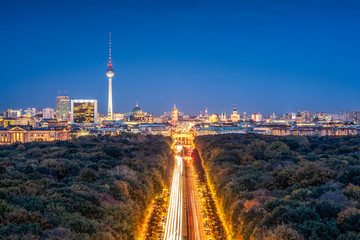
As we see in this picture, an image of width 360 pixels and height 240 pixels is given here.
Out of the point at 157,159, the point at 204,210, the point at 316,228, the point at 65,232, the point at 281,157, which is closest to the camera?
the point at 65,232

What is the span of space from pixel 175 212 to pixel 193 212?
1.80 metres

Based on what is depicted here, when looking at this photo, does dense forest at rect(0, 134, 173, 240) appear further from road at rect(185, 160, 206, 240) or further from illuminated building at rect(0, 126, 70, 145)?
illuminated building at rect(0, 126, 70, 145)

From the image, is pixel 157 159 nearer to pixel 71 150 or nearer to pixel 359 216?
pixel 71 150

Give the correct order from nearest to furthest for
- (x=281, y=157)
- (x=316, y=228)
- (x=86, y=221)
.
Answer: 1. (x=316, y=228)
2. (x=86, y=221)
3. (x=281, y=157)

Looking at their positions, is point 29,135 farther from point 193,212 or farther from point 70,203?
point 70,203

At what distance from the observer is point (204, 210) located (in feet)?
126

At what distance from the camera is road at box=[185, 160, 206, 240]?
31.2 metres

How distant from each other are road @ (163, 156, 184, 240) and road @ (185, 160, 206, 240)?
2.64ft

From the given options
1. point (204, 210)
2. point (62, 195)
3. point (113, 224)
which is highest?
point (62, 195)

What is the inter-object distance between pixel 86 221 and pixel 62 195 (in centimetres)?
485

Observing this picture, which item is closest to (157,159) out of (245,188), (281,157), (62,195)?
(281,157)

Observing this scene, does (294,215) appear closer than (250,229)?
Yes

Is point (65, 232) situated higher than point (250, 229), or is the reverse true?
point (65, 232)

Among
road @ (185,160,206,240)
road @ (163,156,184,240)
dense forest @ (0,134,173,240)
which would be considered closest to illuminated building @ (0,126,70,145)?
road @ (163,156,184,240)
